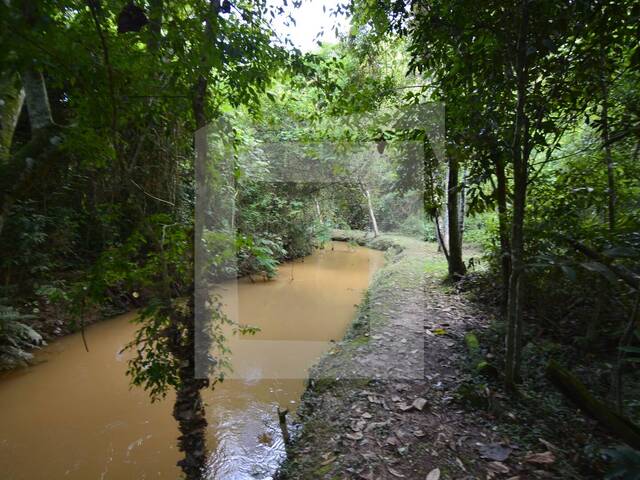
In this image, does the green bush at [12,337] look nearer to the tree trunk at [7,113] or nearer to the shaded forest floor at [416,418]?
the tree trunk at [7,113]

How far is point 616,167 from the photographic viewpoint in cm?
272

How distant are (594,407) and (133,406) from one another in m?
3.55

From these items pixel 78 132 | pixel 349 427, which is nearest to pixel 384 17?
pixel 78 132

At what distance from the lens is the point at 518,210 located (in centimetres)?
197

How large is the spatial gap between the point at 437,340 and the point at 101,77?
3201mm

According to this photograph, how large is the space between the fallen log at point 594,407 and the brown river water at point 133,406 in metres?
1.90

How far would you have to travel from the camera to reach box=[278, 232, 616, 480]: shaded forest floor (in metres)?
1.80

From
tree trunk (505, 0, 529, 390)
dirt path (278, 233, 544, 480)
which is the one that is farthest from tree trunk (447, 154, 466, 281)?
tree trunk (505, 0, 529, 390)

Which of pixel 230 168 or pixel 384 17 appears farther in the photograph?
pixel 384 17

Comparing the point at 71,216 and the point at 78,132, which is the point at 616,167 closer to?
the point at 78,132

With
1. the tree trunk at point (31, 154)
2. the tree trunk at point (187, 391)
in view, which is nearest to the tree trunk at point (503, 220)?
the tree trunk at point (187, 391)

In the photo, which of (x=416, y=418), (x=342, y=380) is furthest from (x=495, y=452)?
(x=342, y=380)

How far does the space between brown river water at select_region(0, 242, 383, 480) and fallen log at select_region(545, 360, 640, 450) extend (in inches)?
74.9

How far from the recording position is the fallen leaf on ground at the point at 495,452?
180 centimetres
